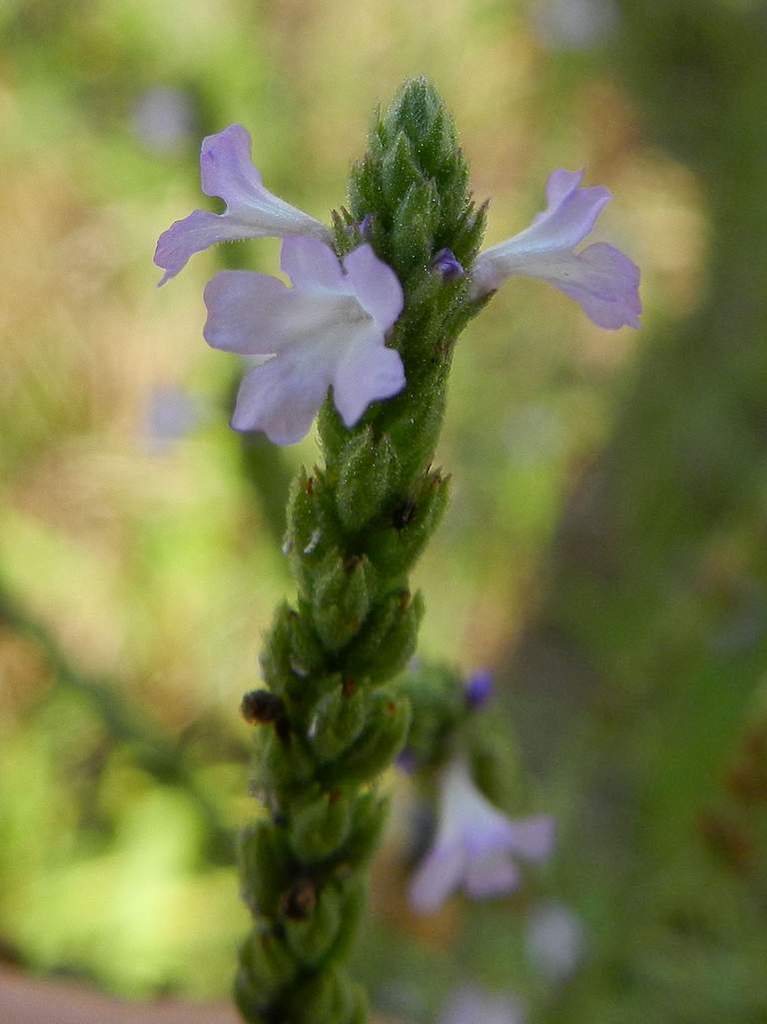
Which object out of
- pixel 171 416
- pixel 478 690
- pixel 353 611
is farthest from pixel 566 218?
pixel 171 416

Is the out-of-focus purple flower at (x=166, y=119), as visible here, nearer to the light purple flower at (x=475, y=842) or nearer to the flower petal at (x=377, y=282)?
the light purple flower at (x=475, y=842)

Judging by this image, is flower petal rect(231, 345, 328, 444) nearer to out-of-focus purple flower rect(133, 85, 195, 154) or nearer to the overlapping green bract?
the overlapping green bract

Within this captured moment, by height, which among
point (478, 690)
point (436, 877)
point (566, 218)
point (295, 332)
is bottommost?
point (436, 877)

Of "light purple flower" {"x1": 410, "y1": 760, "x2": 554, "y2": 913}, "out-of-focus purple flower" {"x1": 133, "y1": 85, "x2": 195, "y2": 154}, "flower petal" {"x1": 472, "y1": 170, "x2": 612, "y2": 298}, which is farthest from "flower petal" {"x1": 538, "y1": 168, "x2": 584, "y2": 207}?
"out-of-focus purple flower" {"x1": 133, "y1": 85, "x2": 195, "y2": 154}

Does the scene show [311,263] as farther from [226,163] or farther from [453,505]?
[453,505]

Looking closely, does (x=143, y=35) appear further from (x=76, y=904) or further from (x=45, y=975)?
(x=45, y=975)

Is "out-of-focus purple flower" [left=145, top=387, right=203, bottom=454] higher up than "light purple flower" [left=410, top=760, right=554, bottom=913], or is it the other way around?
"out-of-focus purple flower" [left=145, top=387, right=203, bottom=454]
